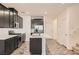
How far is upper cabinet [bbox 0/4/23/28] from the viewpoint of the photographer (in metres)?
4.58

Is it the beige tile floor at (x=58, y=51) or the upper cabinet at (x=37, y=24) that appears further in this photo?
the upper cabinet at (x=37, y=24)

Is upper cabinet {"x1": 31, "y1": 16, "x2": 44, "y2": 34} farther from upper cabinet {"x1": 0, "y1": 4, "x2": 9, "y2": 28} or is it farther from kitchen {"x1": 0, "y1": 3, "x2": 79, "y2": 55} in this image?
upper cabinet {"x1": 0, "y1": 4, "x2": 9, "y2": 28}

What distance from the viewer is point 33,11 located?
584 centimetres

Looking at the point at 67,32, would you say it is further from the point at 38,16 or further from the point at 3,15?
the point at 3,15

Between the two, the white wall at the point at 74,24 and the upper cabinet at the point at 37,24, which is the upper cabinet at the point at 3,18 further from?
the white wall at the point at 74,24

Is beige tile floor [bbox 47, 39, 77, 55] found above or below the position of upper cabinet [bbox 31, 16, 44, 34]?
below

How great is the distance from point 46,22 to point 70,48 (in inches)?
61.1

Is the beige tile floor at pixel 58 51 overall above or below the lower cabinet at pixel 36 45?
below

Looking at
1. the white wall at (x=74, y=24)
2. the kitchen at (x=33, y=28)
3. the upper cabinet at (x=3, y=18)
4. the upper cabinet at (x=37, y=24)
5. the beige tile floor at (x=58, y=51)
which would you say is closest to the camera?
the upper cabinet at (x=3, y=18)

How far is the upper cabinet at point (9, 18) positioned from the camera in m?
4.58

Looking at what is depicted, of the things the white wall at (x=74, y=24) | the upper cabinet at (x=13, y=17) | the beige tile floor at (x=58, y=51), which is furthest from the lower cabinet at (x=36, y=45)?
the white wall at (x=74, y=24)

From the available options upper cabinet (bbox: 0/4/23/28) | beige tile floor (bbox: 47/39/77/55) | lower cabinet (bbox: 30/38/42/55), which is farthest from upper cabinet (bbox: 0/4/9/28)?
beige tile floor (bbox: 47/39/77/55)

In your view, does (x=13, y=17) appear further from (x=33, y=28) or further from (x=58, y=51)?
(x=58, y=51)
